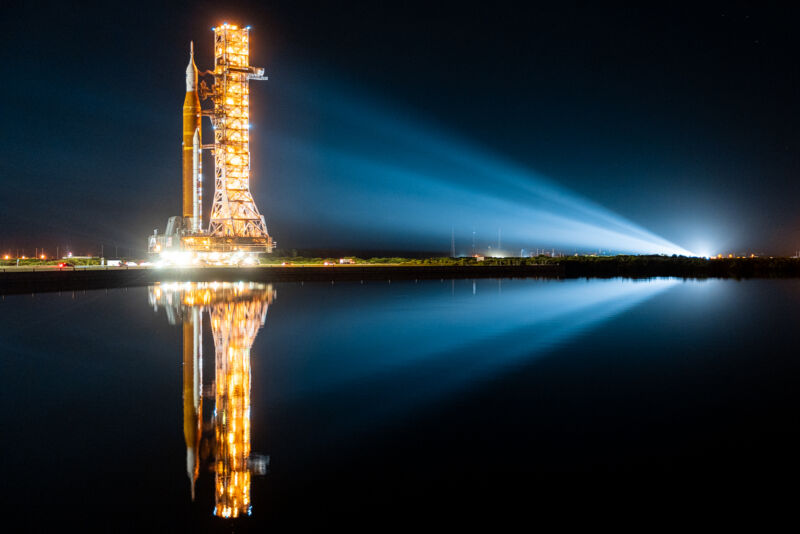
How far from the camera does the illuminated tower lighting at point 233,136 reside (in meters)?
38.4

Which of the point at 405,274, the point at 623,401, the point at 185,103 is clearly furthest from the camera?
the point at 185,103

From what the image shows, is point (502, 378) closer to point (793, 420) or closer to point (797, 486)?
point (793, 420)

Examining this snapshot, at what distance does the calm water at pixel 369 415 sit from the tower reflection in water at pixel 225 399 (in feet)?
0.08

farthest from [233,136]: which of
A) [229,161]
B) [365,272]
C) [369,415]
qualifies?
[369,415]

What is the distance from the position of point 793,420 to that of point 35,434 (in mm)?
7522

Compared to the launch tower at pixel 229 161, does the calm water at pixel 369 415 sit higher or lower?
lower

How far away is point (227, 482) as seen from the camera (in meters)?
4.19

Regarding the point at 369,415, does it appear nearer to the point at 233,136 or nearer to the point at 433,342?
the point at 433,342

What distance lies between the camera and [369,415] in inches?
230

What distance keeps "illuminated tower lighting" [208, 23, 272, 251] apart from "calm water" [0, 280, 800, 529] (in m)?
26.6

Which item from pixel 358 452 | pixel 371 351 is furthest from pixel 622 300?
pixel 358 452

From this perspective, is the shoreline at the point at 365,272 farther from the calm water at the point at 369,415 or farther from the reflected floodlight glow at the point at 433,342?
the reflected floodlight glow at the point at 433,342

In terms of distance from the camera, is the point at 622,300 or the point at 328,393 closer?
the point at 328,393

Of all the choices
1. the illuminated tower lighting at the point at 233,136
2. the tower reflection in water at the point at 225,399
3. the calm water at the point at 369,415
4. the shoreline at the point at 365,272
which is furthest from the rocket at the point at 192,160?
the calm water at the point at 369,415
